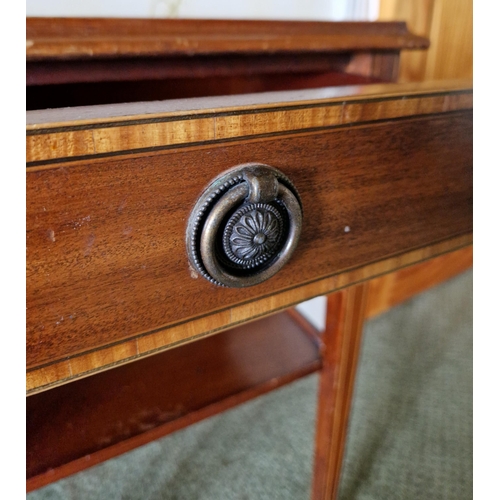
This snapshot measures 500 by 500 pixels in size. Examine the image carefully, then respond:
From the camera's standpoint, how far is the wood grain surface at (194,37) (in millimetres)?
449

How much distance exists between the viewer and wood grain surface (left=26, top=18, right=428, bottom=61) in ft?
1.47

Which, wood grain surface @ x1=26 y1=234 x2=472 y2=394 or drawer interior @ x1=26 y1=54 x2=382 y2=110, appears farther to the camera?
drawer interior @ x1=26 y1=54 x2=382 y2=110

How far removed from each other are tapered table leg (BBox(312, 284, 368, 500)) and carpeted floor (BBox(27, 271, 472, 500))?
0.59ft

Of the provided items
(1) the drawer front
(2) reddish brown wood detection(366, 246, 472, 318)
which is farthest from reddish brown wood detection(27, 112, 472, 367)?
(2) reddish brown wood detection(366, 246, 472, 318)

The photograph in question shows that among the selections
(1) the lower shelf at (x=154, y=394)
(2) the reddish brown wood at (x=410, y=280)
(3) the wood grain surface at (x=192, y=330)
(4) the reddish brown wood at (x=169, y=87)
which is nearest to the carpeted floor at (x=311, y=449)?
(2) the reddish brown wood at (x=410, y=280)

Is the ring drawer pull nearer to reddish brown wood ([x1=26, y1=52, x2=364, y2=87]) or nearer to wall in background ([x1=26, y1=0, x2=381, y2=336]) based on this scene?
reddish brown wood ([x1=26, y1=52, x2=364, y2=87])

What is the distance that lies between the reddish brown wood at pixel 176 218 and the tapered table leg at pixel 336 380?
12cm

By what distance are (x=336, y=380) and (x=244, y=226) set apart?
36 cm

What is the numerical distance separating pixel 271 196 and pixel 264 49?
264 millimetres

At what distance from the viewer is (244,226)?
0.38 meters

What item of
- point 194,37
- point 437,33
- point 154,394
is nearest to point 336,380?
point 154,394

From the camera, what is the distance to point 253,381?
2.06ft
